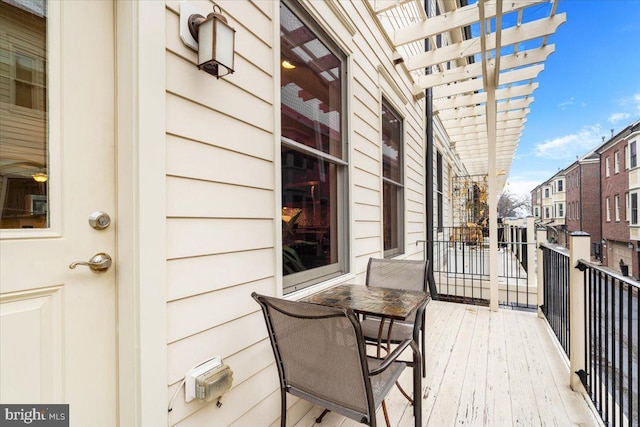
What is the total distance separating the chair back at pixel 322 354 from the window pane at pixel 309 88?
3.81 feet

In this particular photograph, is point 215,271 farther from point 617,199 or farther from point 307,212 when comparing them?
point 617,199

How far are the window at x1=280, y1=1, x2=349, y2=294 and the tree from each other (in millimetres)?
21629

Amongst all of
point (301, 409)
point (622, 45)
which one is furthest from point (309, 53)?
point (622, 45)

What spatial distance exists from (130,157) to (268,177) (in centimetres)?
73

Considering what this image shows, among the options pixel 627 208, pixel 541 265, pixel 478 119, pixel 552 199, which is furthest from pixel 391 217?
pixel 552 199

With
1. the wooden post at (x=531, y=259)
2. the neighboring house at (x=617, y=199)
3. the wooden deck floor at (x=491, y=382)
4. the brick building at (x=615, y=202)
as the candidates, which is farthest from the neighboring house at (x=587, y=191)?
the wooden deck floor at (x=491, y=382)

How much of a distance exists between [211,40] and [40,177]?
0.77 metres

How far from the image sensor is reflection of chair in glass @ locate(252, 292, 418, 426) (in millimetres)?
1097

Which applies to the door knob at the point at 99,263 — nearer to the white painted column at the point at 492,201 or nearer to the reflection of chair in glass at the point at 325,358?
the reflection of chair in glass at the point at 325,358

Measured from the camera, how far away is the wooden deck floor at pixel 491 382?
1827 mm

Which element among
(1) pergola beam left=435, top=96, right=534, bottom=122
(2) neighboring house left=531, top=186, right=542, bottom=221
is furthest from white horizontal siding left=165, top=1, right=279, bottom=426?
(2) neighboring house left=531, top=186, right=542, bottom=221

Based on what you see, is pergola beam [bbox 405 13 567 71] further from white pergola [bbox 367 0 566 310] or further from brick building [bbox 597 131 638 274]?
brick building [bbox 597 131 638 274]

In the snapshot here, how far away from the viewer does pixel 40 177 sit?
917 millimetres

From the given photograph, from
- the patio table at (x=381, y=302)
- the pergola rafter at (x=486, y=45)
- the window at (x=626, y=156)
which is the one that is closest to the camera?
the patio table at (x=381, y=302)
